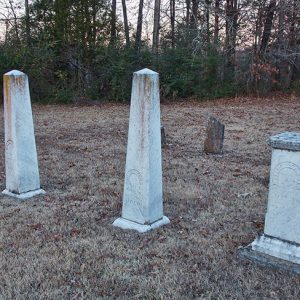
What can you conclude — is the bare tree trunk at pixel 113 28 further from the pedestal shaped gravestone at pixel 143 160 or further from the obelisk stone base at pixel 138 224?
the obelisk stone base at pixel 138 224

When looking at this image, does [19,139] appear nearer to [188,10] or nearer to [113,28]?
[113,28]

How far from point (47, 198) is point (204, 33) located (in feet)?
52.8

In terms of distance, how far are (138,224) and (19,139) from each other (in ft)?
7.45

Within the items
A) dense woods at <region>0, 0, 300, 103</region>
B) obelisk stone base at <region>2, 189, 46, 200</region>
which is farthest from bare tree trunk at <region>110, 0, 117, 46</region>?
obelisk stone base at <region>2, 189, 46, 200</region>

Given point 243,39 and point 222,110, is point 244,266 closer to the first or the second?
point 222,110

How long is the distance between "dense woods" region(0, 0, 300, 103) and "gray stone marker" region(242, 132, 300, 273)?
51.7 feet

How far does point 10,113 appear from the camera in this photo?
18.7ft

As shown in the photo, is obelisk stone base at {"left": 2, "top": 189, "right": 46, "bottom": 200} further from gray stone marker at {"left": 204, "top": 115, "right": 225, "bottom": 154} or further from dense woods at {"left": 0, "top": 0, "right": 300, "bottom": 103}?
dense woods at {"left": 0, "top": 0, "right": 300, "bottom": 103}

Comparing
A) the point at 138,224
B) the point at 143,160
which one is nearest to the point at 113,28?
the point at 143,160

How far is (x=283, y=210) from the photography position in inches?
152

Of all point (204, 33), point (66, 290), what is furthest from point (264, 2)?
point (66, 290)

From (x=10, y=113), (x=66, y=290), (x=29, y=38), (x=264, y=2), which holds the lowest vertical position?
(x=66, y=290)

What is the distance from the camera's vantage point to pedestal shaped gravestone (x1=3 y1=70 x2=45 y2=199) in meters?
5.62

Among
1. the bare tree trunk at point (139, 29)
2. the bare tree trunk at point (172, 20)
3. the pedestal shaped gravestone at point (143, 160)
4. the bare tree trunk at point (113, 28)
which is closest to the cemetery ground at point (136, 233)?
the pedestal shaped gravestone at point (143, 160)
